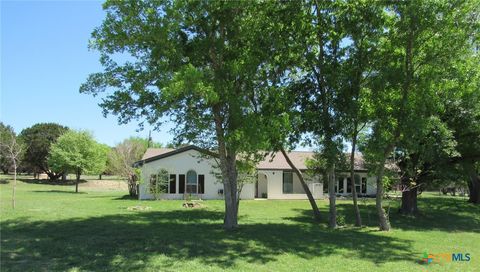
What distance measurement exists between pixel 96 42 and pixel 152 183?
19598mm

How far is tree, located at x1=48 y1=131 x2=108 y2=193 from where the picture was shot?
41275mm

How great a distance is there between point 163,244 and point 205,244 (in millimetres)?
1273

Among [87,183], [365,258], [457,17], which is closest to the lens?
[365,258]

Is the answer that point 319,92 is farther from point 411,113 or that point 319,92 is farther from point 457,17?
point 457,17

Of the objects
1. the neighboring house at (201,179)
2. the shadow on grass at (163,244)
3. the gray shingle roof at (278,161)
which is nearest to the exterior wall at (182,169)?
the neighboring house at (201,179)

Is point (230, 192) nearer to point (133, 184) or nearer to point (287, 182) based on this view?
point (133, 184)

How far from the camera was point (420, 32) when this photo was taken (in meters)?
15.5

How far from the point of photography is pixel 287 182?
123ft

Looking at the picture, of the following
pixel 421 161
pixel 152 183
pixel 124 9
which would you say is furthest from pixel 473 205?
pixel 124 9

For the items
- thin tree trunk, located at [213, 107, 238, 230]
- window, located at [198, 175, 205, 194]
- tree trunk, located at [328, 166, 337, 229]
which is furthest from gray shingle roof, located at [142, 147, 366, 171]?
thin tree trunk, located at [213, 107, 238, 230]

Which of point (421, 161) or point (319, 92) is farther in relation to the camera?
point (421, 161)

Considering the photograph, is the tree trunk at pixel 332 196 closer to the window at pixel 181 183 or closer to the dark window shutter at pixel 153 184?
the dark window shutter at pixel 153 184

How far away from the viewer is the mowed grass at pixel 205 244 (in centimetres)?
1026

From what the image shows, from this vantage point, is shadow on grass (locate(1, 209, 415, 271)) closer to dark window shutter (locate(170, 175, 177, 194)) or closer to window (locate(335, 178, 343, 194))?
dark window shutter (locate(170, 175, 177, 194))
